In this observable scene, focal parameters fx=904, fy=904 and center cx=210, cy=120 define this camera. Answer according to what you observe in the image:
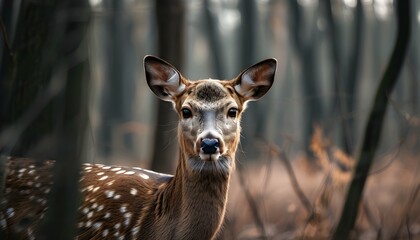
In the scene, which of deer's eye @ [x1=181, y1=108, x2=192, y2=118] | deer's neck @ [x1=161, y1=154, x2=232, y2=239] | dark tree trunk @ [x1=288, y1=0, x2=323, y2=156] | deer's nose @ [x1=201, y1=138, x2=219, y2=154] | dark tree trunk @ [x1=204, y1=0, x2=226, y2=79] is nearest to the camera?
deer's nose @ [x1=201, y1=138, x2=219, y2=154]

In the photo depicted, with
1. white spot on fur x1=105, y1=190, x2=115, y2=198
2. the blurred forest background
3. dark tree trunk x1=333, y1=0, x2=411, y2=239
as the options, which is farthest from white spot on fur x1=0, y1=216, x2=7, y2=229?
dark tree trunk x1=333, y1=0, x2=411, y2=239

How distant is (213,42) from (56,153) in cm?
1625

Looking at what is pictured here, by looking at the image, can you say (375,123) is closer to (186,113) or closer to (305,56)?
(186,113)

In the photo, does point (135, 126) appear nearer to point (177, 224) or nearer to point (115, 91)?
point (177, 224)

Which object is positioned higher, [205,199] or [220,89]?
[220,89]

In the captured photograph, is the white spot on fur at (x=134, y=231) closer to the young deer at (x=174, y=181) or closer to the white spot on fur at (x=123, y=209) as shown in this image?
the young deer at (x=174, y=181)

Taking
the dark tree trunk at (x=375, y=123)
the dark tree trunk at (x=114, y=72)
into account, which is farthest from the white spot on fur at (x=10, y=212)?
the dark tree trunk at (x=114, y=72)

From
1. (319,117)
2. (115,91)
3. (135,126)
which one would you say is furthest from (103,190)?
(115,91)

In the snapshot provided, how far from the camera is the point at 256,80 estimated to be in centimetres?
793

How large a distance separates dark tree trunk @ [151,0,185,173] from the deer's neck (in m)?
4.29

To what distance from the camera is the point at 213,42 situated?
69.6ft

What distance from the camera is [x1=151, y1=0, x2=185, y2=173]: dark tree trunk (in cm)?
1170

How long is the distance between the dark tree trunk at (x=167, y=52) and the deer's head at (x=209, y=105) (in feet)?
12.4

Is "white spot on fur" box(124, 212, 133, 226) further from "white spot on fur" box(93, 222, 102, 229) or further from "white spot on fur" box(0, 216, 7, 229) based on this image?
"white spot on fur" box(0, 216, 7, 229)
